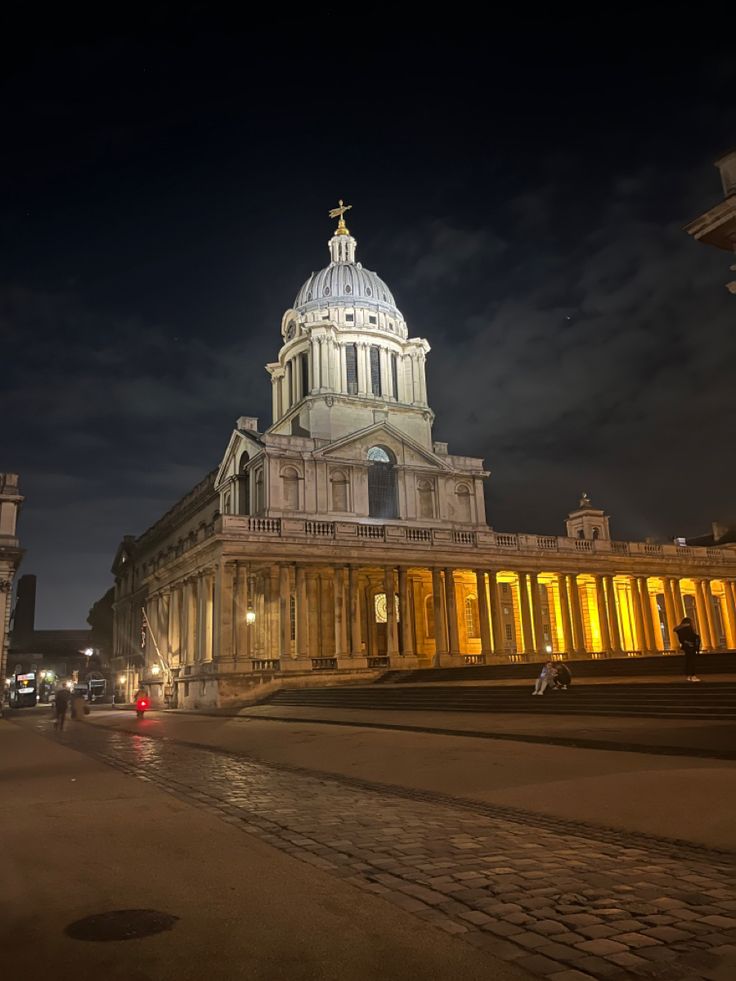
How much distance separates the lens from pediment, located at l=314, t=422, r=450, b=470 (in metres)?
52.2

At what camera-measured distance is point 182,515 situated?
7094cm

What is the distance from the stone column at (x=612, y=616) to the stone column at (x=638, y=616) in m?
1.98

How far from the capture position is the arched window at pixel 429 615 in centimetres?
5269

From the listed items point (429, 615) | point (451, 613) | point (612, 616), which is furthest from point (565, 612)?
point (451, 613)

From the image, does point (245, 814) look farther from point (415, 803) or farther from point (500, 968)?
point (500, 968)

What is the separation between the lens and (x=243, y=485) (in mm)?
55656

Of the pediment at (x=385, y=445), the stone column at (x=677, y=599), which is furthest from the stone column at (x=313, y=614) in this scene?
the stone column at (x=677, y=599)

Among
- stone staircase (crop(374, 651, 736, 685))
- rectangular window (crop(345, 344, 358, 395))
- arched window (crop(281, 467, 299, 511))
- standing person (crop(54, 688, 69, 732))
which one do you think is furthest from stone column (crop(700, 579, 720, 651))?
standing person (crop(54, 688, 69, 732))

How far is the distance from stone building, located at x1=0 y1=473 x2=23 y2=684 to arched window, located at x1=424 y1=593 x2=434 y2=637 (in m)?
32.2

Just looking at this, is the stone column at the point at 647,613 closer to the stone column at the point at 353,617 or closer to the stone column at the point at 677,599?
the stone column at the point at 677,599

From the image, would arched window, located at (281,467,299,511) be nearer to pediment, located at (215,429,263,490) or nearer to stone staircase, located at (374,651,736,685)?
→ pediment, located at (215,429,263,490)

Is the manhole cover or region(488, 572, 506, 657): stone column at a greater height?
region(488, 572, 506, 657): stone column

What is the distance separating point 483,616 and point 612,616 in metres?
11.3

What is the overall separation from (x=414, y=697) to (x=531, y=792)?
2039 centimetres
